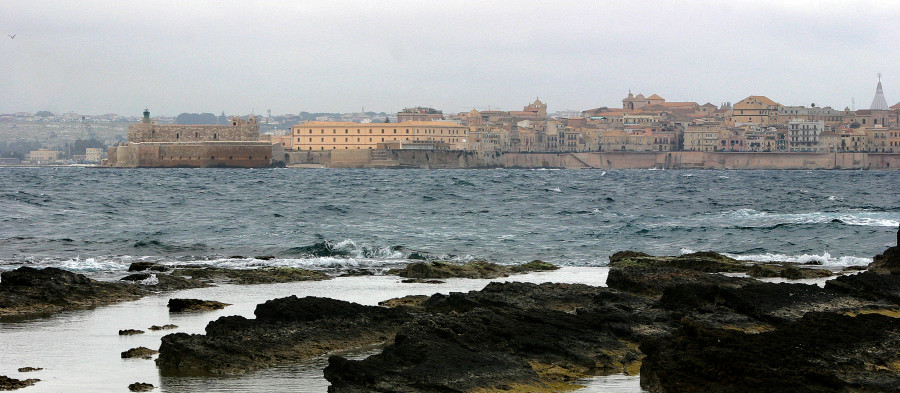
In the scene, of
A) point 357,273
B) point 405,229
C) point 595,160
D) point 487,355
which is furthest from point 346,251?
point 595,160

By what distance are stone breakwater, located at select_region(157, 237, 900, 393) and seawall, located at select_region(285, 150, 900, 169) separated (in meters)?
97.3

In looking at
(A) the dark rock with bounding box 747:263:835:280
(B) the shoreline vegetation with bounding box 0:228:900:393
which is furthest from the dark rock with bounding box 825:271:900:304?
(A) the dark rock with bounding box 747:263:835:280

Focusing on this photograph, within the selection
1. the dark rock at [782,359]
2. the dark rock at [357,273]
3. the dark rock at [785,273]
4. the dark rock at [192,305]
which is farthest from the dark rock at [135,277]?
the dark rock at [782,359]

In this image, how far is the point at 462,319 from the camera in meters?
7.14

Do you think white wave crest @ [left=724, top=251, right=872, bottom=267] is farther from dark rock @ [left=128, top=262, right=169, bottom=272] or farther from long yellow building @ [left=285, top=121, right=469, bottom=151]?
long yellow building @ [left=285, top=121, right=469, bottom=151]

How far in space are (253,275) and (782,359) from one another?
8.18m

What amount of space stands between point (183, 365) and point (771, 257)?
1183cm

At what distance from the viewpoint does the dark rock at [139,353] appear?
7.17 metres

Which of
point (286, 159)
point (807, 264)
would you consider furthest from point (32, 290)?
point (286, 159)

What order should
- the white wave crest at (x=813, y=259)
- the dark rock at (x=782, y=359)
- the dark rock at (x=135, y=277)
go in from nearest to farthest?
the dark rock at (x=782, y=359) → the dark rock at (x=135, y=277) → the white wave crest at (x=813, y=259)

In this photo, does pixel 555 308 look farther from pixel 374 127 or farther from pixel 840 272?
pixel 374 127

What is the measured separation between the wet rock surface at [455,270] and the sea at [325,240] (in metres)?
0.41

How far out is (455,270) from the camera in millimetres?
13320

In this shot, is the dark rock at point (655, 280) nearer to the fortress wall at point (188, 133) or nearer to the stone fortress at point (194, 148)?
the stone fortress at point (194, 148)
